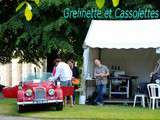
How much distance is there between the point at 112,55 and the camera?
20.2m

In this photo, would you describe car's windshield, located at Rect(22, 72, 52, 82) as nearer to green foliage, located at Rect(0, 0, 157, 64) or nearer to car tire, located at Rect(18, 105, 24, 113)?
car tire, located at Rect(18, 105, 24, 113)

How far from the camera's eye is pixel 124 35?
18391 millimetres

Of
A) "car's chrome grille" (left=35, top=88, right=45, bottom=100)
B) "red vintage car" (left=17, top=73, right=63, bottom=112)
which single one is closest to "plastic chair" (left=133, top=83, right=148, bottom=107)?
"red vintage car" (left=17, top=73, right=63, bottom=112)

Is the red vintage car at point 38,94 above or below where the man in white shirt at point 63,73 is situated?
below

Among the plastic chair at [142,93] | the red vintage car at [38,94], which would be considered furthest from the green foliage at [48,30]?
the red vintage car at [38,94]

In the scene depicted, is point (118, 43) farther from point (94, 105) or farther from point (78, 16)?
point (78, 16)

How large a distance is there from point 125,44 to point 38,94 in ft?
12.8

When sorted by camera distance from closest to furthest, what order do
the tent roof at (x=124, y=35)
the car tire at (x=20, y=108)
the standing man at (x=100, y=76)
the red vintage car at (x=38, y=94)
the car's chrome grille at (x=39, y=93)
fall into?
the red vintage car at (x=38, y=94) < the car's chrome grille at (x=39, y=93) < the car tire at (x=20, y=108) < the tent roof at (x=124, y=35) < the standing man at (x=100, y=76)

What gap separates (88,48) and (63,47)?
346 cm

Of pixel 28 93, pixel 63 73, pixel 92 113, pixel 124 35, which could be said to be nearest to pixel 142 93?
pixel 124 35

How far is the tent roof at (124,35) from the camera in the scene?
58.1 ft

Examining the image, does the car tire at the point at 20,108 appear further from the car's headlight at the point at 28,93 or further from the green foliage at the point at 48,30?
the green foliage at the point at 48,30

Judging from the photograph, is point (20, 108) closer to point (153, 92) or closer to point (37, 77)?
point (37, 77)

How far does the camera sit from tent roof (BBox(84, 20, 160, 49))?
17.7 meters
